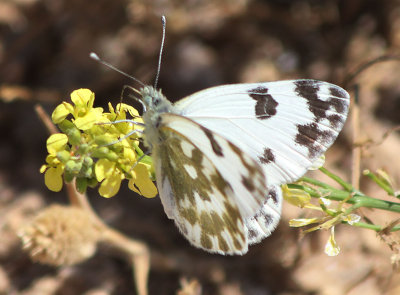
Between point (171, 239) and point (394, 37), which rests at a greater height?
point (394, 37)

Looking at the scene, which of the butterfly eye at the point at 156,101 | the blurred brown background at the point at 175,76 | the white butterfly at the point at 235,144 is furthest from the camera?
the blurred brown background at the point at 175,76

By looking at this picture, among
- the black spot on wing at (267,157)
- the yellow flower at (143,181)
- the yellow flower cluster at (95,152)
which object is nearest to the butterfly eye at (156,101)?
the yellow flower cluster at (95,152)

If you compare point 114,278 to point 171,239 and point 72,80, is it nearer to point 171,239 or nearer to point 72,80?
point 171,239

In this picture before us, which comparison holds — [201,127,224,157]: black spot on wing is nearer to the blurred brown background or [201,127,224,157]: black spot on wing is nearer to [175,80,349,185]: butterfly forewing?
[175,80,349,185]: butterfly forewing

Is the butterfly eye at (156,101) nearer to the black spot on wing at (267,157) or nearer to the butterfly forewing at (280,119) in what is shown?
the butterfly forewing at (280,119)

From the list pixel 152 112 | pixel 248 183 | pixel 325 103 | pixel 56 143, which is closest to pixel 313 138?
pixel 325 103

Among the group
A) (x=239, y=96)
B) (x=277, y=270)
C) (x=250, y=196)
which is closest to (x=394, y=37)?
(x=277, y=270)

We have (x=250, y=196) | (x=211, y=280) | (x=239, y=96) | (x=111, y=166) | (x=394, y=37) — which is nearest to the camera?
(x=250, y=196)

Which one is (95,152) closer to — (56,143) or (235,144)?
(56,143)
